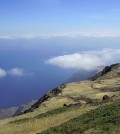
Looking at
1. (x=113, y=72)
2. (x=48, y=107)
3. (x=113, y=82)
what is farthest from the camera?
(x=113, y=72)

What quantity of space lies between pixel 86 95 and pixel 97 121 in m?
30.4

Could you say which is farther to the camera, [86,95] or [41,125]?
[86,95]

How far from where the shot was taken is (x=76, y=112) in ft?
121

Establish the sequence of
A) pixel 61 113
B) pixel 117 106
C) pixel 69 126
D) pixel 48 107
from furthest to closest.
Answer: pixel 48 107
pixel 61 113
pixel 117 106
pixel 69 126

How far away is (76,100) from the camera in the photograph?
53500mm

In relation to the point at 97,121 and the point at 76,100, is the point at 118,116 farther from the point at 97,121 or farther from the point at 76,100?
the point at 76,100

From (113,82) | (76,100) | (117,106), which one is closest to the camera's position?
(117,106)

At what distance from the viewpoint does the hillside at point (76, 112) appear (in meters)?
24.9

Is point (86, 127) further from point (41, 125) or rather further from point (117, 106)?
point (41, 125)

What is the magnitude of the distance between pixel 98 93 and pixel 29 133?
2784 cm

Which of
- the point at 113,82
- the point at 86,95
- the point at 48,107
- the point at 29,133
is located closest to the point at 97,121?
the point at 29,133

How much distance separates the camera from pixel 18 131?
3162cm

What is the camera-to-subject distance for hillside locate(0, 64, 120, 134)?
24916 millimetres

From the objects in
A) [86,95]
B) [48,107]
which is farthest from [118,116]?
[86,95]
